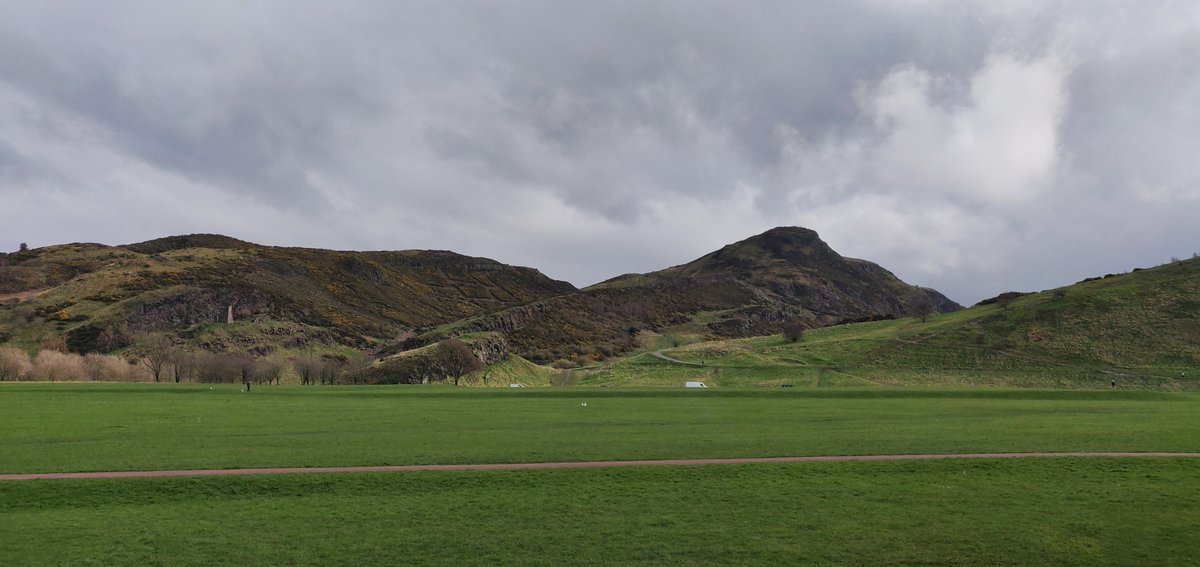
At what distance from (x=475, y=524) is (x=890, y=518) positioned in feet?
32.0

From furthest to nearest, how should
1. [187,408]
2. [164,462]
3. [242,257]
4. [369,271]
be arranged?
[369,271] < [242,257] < [187,408] < [164,462]

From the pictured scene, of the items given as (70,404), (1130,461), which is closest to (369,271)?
(70,404)

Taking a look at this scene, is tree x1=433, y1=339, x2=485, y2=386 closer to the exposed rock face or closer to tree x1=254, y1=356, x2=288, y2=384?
tree x1=254, y1=356, x2=288, y2=384

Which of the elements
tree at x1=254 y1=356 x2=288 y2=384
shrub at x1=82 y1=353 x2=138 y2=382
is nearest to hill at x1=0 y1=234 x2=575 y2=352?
shrub at x1=82 y1=353 x2=138 y2=382

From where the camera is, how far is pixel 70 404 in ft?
142

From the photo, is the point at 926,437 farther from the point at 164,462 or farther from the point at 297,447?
the point at 164,462

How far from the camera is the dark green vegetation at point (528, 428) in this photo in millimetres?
23750

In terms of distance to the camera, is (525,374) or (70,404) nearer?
(70,404)

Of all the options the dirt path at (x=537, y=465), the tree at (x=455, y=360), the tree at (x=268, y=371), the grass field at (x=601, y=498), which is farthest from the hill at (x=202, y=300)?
the dirt path at (x=537, y=465)

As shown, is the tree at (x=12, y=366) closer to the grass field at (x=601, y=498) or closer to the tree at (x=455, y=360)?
the tree at (x=455, y=360)

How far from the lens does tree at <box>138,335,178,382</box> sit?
90.3 metres

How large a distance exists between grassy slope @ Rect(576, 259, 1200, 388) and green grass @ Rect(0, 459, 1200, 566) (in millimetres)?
66372

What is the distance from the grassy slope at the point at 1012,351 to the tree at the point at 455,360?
56.8ft

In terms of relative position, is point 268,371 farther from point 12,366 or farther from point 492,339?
point 492,339
